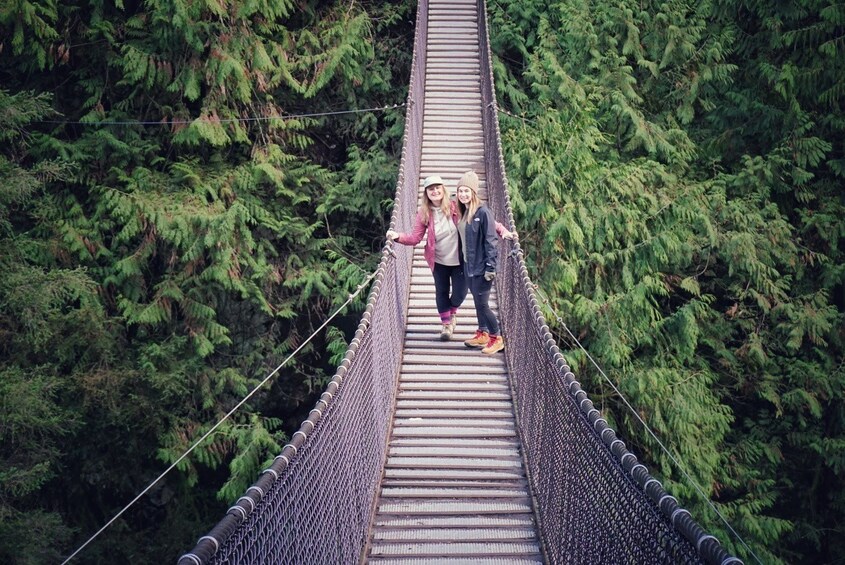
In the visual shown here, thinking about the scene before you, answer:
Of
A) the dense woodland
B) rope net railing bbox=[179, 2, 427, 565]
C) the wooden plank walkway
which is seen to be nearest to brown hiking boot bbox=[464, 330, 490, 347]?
the wooden plank walkway

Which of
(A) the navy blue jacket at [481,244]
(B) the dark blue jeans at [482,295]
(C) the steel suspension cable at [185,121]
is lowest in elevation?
(B) the dark blue jeans at [482,295]

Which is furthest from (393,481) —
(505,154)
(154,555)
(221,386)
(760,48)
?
(760,48)

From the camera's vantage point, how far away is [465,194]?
15.8 ft

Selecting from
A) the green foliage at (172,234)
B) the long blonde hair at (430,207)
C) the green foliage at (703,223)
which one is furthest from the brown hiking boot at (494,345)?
the green foliage at (172,234)

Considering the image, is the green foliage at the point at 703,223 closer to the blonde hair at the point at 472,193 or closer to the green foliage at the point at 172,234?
the green foliage at the point at 172,234

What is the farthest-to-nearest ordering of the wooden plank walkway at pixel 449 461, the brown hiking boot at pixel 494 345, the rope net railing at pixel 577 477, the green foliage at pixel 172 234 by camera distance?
the green foliage at pixel 172 234 < the brown hiking boot at pixel 494 345 < the wooden plank walkway at pixel 449 461 < the rope net railing at pixel 577 477

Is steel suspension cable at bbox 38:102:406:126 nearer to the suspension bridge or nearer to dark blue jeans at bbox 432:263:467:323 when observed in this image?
the suspension bridge

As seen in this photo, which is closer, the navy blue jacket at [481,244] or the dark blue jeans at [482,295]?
the navy blue jacket at [481,244]

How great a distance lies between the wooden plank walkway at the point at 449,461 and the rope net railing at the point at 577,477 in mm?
120

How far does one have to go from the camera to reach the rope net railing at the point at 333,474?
7.85 ft

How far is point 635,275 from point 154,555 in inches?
246

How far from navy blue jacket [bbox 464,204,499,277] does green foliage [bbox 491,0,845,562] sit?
2.98 m

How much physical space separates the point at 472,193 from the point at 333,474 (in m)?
2.18

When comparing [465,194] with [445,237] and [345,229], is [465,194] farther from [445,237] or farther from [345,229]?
[345,229]
